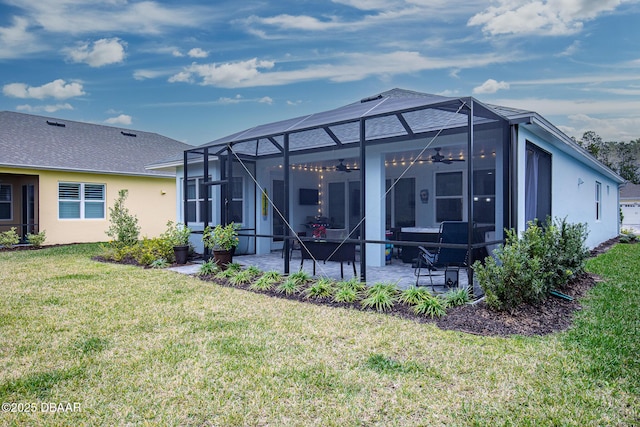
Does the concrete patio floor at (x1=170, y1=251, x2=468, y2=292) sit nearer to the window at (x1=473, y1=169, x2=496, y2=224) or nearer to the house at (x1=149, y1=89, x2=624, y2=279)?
the house at (x1=149, y1=89, x2=624, y2=279)

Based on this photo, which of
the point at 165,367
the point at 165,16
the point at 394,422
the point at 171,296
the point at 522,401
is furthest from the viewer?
the point at 165,16

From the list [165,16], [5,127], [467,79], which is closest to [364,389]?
[165,16]

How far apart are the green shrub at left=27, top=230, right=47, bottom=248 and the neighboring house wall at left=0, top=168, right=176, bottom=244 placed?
0.50 metres

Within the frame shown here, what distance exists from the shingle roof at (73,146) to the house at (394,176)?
3001mm

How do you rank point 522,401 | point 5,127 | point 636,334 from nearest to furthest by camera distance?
1. point 522,401
2. point 636,334
3. point 5,127

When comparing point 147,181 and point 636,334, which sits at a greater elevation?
point 147,181

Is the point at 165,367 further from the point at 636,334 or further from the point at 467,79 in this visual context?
the point at 467,79

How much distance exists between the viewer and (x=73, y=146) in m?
14.8

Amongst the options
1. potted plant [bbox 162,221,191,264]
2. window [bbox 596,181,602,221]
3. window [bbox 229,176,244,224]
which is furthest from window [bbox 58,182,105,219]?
window [bbox 596,181,602,221]

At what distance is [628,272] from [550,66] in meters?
8.72

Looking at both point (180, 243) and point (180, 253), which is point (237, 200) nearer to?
point (180, 243)

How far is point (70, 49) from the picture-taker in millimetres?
15227

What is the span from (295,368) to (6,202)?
1510 cm

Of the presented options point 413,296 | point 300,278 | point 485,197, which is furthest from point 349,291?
point 485,197
